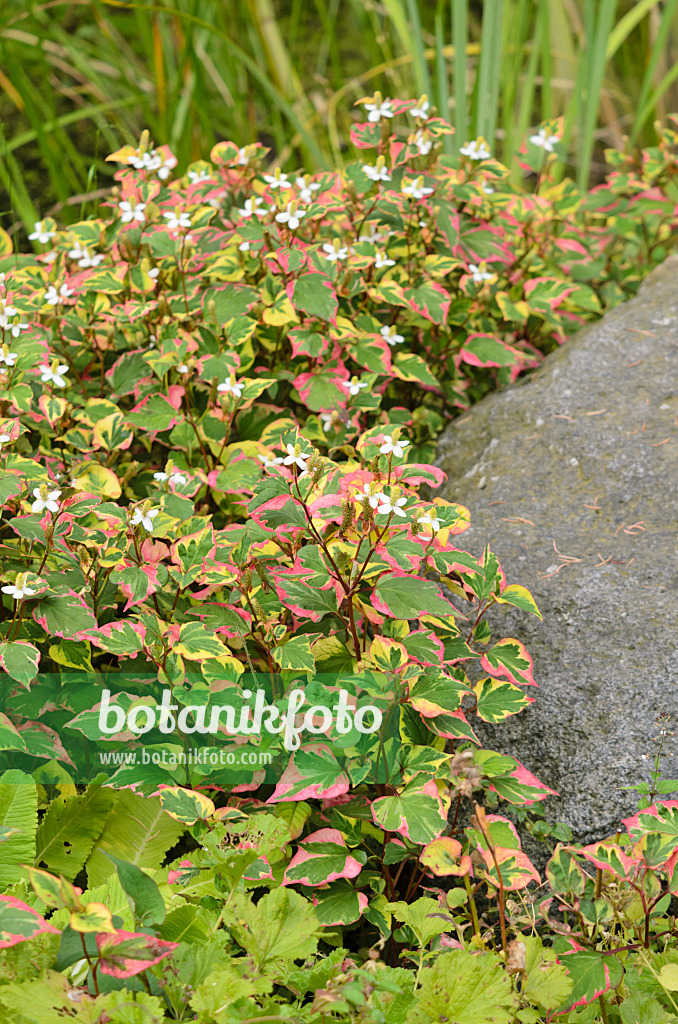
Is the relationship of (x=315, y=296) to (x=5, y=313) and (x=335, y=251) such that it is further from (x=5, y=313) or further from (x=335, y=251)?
(x=5, y=313)

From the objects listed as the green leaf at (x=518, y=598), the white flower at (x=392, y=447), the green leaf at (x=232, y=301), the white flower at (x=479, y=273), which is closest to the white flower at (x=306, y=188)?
the green leaf at (x=232, y=301)

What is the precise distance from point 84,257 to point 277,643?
1.01 meters

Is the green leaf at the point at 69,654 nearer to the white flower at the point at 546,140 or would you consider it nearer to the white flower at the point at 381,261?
the white flower at the point at 381,261

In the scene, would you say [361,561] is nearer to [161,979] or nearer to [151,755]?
[151,755]

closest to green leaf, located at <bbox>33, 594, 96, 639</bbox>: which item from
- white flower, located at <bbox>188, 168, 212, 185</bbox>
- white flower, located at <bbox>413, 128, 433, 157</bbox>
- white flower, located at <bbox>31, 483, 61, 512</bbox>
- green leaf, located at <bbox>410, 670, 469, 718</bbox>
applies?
white flower, located at <bbox>31, 483, 61, 512</bbox>

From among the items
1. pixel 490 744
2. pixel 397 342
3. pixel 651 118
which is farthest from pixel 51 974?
pixel 651 118

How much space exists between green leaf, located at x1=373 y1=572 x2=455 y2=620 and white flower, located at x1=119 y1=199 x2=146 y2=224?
100 cm

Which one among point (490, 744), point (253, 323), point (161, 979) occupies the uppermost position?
point (253, 323)

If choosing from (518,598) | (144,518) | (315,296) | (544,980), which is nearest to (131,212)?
(315,296)

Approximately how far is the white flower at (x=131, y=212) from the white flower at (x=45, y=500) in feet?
2.43

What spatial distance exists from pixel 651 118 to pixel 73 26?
2.76 m

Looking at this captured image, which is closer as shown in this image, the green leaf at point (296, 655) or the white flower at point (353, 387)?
the green leaf at point (296, 655)

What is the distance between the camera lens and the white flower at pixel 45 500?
1180 mm

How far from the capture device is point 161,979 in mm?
968
